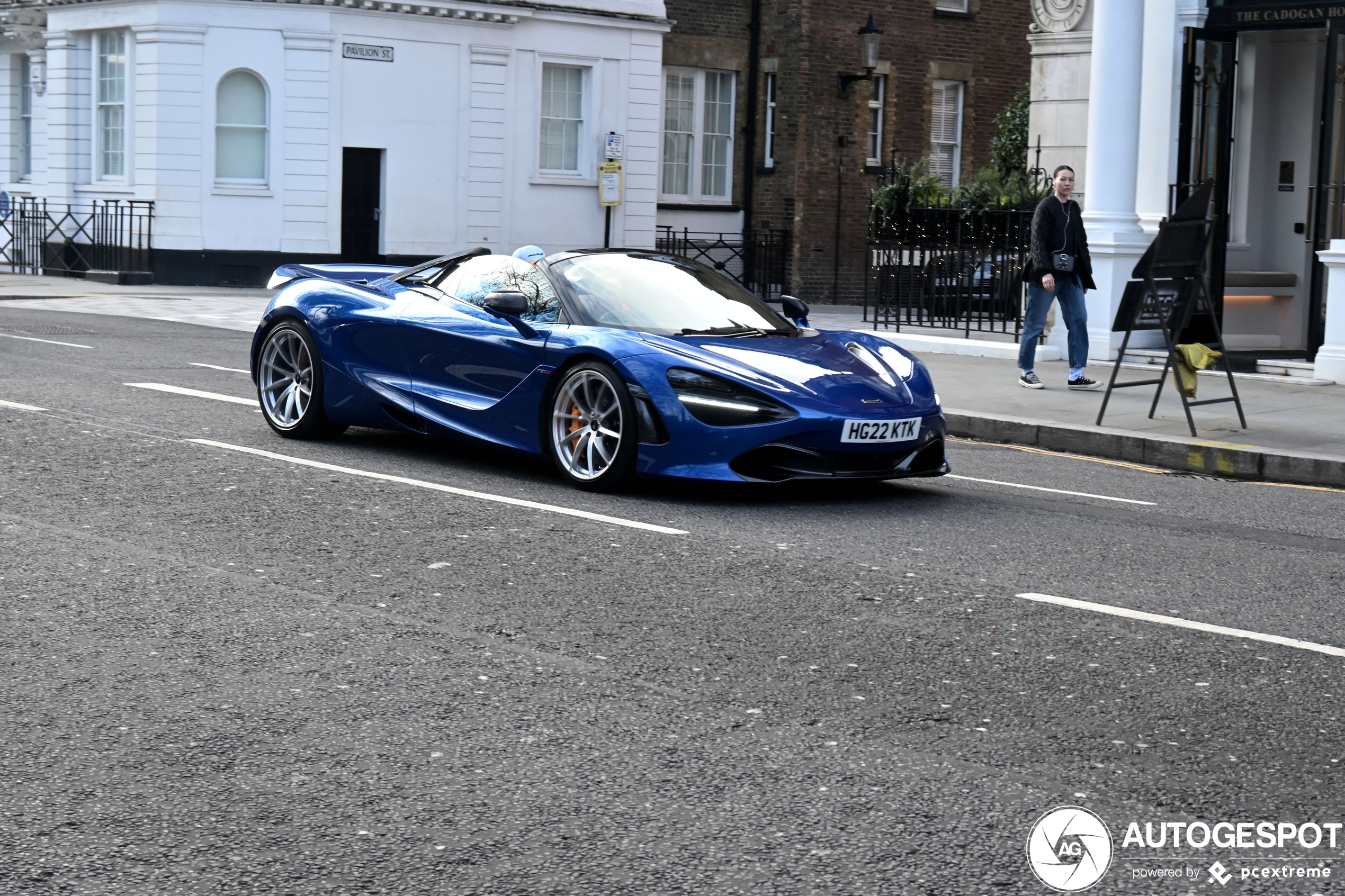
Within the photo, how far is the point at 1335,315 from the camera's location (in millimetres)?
14734

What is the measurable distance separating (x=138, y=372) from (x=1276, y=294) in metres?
11.2

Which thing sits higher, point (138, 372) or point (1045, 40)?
point (1045, 40)

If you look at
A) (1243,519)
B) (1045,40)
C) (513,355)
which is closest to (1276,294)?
(1045,40)

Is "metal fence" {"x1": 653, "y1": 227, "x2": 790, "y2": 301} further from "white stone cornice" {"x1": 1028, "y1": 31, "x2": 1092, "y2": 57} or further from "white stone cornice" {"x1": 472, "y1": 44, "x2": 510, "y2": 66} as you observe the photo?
"white stone cornice" {"x1": 1028, "y1": 31, "x2": 1092, "y2": 57}

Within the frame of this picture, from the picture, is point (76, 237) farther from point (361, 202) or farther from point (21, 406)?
point (21, 406)

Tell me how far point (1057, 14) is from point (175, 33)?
15489mm

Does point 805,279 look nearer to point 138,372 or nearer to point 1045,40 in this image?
point 1045,40

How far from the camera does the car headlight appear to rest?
7.99m

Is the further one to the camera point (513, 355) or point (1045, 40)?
point (1045, 40)

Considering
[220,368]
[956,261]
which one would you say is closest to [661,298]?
[220,368]

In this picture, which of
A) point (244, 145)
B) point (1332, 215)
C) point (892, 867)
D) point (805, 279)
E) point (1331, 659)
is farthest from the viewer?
point (805, 279)

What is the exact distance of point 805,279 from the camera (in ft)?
104

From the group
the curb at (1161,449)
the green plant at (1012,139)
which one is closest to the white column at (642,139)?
the green plant at (1012,139)

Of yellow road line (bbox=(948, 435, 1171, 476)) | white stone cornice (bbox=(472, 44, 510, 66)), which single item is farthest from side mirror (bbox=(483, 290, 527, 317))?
white stone cornice (bbox=(472, 44, 510, 66))
